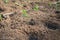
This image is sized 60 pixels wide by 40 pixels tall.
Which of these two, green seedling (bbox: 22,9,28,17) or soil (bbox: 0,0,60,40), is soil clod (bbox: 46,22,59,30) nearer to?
soil (bbox: 0,0,60,40)

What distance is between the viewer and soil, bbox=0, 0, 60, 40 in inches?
204

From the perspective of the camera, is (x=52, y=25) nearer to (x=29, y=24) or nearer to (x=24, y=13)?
(x=29, y=24)

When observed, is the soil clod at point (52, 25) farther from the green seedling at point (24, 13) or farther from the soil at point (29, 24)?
the green seedling at point (24, 13)

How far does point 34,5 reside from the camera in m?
7.20

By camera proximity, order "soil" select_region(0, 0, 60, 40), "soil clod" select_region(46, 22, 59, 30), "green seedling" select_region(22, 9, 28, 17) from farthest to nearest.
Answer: "green seedling" select_region(22, 9, 28, 17), "soil clod" select_region(46, 22, 59, 30), "soil" select_region(0, 0, 60, 40)

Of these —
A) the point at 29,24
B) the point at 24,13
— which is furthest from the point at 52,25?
the point at 24,13

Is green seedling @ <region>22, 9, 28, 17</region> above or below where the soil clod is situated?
above

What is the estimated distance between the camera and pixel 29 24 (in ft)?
18.6

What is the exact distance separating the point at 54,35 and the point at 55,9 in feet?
6.17

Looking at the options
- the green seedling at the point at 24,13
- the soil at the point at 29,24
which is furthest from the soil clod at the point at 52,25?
the green seedling at the point at 24,13

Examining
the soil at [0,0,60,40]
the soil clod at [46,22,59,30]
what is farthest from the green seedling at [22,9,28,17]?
the soil clod at [46,22,59,30]

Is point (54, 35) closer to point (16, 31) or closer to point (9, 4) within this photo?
point (16, 31)

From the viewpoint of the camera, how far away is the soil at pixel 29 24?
5.18 m

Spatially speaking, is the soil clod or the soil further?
the soil clod
